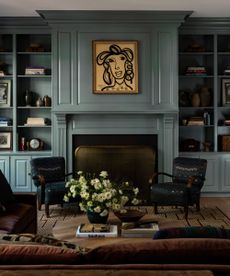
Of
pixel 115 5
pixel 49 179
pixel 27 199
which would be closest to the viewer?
pixel 27 199

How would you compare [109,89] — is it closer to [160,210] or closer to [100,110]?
[100,110]

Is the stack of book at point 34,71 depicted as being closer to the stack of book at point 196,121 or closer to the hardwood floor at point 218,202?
the stack of book at point 196,121

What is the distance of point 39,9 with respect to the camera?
621cm

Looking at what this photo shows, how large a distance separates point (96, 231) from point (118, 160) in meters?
2.84

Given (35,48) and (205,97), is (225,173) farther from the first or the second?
(35,48)

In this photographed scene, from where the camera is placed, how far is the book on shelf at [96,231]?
373 cm

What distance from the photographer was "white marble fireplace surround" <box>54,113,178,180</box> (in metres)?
6.57

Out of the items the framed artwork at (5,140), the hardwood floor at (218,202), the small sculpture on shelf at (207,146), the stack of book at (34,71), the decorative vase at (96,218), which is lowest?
the hardwood floor at (218,202)

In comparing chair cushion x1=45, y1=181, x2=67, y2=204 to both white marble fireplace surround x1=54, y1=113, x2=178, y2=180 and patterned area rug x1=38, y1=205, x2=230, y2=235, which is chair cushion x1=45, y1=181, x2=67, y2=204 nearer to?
patterned area rug x1=38, y1=205, x2=230, y2=235

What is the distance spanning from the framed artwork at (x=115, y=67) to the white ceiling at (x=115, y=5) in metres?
0.54

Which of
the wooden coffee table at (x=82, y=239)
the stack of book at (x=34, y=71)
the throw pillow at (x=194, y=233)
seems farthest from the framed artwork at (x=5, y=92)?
the throw pillow at (x=194, y=233)

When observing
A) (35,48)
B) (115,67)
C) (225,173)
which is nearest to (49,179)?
(115,67)

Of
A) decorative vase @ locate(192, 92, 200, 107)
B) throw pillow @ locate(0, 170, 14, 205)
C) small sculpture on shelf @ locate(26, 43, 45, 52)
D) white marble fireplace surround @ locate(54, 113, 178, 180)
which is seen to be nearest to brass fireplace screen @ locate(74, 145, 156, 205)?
white marble fireplace surround @ locate(54, 113, 178, 180)

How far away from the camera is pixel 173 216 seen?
562 centimetres
